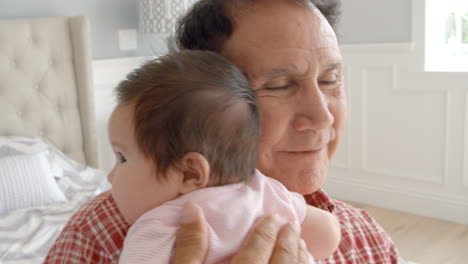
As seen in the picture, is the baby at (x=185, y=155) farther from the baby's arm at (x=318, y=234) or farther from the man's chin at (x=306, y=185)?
the man's chin at (x=306, y=185)

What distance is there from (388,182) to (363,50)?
3.35ft

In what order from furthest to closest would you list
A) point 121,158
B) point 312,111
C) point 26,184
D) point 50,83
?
point 50,83 < point 26,184 < point 312,111 < point 121,158

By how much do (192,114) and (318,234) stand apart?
0.31 metres

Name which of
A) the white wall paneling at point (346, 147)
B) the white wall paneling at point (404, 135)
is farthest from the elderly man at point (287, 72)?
the white wall paneling at point (346, 147)

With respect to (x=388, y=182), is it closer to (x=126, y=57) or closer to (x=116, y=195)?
(x=126, y=57)

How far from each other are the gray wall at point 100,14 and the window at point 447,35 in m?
1.95

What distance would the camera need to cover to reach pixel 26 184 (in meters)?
2.41

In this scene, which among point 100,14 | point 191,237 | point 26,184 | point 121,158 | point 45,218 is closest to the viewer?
point 191,237

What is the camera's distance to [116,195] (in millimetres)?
771

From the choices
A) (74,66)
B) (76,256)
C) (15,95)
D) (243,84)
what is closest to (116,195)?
(76,256)

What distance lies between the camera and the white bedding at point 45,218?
1.94 metres

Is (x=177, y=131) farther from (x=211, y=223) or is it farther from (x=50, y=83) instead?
(x=50, y=83)

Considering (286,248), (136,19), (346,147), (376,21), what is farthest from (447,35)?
(286,248)

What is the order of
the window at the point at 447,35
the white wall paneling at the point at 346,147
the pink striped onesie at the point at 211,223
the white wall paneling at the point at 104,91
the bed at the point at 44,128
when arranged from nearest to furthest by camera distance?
the pink striped onesie at the point at 211,223 < the bed at the point at 44,128 < the white wall paneling at the point at 104,91 < the window at the point at 447,35 < the white wall paneling at the point at 346,147
